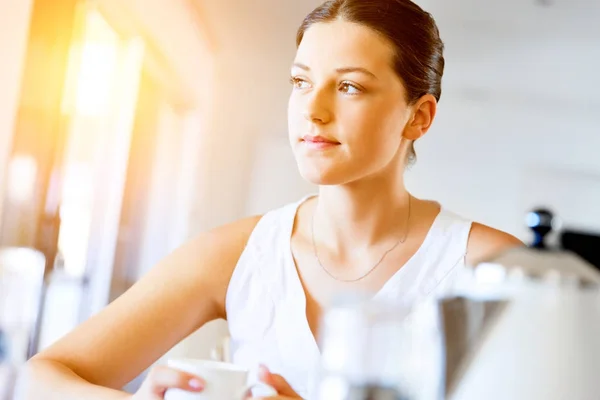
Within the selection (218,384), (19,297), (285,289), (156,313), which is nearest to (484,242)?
(285,289)

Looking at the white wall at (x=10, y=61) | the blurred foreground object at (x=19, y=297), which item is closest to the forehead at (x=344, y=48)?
the white wall at (x=10, y=61)

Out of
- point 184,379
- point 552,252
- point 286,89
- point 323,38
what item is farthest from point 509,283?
point 286,89

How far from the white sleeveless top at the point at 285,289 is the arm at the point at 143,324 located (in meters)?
0.03

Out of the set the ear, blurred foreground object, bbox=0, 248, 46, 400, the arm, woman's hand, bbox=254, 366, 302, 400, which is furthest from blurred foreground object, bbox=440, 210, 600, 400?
blurred foreground object, bbox=0, 248, 46, 400

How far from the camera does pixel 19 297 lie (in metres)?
0.97

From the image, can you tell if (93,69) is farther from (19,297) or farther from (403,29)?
(403,29)

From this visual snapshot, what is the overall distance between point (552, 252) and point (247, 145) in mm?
870

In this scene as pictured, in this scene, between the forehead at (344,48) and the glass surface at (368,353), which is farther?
the forehead at (344,48)

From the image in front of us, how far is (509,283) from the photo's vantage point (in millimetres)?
370

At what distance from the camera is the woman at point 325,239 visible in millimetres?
818

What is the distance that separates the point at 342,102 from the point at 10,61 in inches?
19.1

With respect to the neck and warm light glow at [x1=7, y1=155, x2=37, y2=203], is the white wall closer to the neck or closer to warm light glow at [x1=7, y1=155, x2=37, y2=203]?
warm light glow at [x1=7, y1=155, x2=37, y2=203]

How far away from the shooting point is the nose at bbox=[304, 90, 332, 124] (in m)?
0.80

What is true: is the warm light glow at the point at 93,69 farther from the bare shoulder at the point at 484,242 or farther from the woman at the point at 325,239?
the bare shoulder at the point at 484,242
